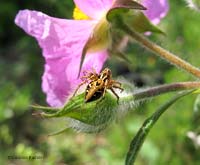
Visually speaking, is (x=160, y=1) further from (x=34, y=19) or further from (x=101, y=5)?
(x=34, y=19)

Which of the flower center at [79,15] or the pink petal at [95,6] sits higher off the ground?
the pink petal at [95,6]

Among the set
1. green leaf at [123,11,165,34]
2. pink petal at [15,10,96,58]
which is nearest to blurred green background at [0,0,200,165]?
green leaf at [123,11,165,34]

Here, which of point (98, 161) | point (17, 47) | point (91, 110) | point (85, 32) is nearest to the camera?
point (91, 110)

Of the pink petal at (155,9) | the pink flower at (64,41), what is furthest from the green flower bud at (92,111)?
the pink petal at (155,9)

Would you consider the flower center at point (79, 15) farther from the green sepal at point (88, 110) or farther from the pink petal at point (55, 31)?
the green sepal at point (88, 110)

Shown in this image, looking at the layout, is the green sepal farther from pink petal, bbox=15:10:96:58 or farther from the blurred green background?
pink petal, bbox=15:10:96:58

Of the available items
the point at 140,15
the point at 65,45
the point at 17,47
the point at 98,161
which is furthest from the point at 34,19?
the point at 17,47
